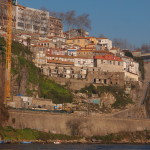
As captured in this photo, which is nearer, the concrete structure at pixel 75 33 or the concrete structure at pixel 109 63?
the concrete structure at pixel 109 63

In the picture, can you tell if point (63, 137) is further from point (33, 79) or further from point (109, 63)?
point (109, 63)

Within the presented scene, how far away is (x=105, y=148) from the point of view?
274 feet

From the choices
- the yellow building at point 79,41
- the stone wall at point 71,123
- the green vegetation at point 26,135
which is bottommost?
the green vegetation at point 26,135

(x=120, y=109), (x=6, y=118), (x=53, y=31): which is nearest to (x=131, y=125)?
(x=120, y=109)

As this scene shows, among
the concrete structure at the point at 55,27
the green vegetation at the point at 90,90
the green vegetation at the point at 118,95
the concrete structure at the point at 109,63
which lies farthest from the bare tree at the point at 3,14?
the green vegetation at the point at 118,95

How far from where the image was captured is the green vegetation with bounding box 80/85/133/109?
379 ft

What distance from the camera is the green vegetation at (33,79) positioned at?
347ft

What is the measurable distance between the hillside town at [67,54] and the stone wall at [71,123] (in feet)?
29.4

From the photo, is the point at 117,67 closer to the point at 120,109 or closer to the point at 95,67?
the point at 95,67

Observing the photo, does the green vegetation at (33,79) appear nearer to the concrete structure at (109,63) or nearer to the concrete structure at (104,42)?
the concrete structure at (109,63)

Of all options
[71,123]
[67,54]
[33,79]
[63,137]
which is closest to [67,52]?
[67,54]

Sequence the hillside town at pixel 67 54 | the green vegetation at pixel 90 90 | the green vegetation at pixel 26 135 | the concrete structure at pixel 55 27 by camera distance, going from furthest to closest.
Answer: the concrete structure at pixel 55 27, the hillside town at pixel 67 54, the green vegetation at pixel 90 90, the green vegetation at pixel 26 135

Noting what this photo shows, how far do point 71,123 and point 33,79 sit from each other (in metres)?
16.8

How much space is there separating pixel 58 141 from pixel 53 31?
225 feet
